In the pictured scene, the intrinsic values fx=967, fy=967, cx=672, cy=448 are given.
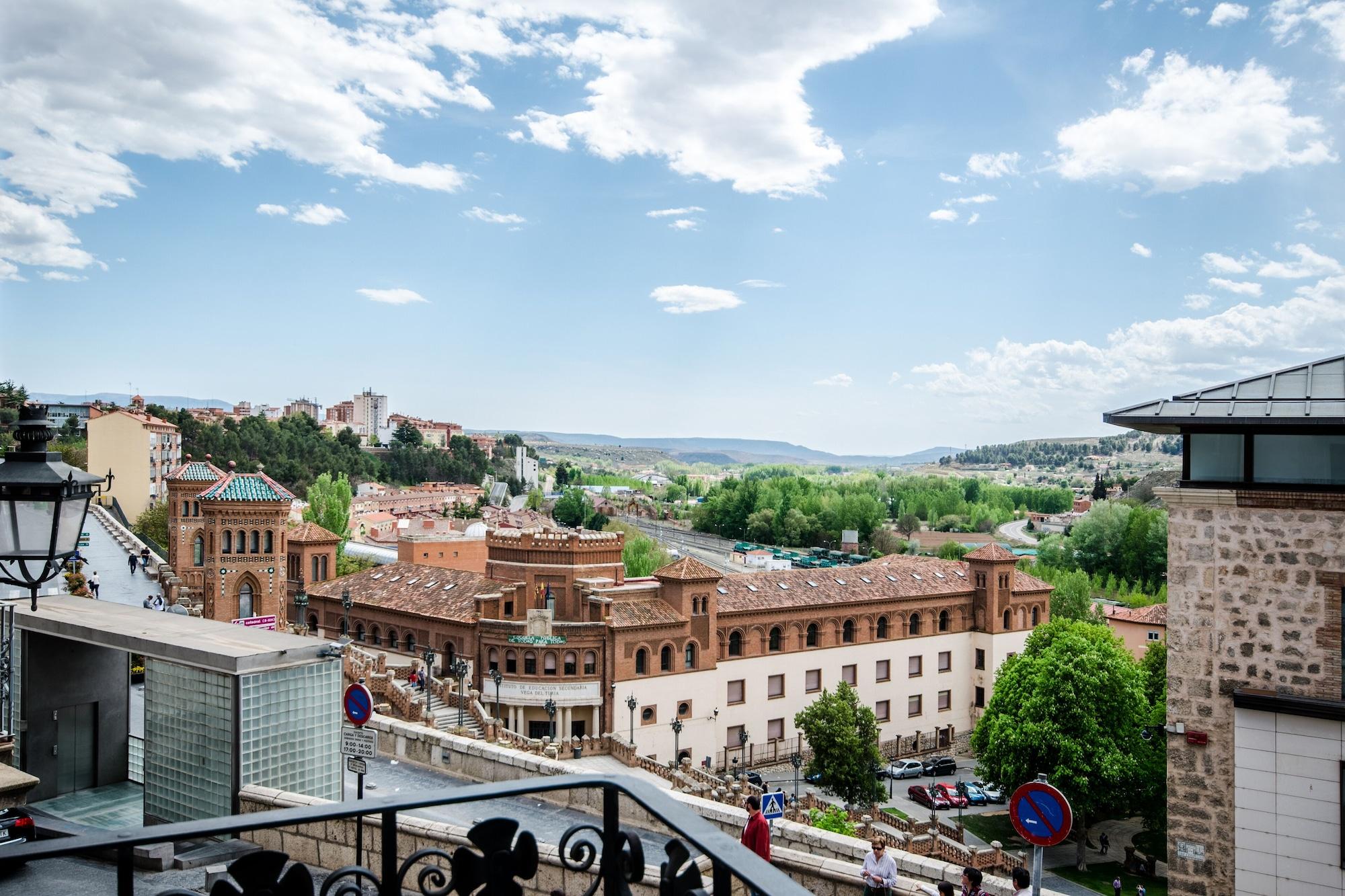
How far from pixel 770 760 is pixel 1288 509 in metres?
30.2

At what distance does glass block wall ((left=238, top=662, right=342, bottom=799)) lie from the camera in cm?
933

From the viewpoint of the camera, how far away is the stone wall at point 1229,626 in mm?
10039

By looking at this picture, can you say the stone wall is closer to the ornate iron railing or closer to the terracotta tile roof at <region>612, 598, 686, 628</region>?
the ornate iron railing

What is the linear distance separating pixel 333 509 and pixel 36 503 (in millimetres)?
53653

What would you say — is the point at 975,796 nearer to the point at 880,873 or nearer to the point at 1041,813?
the point at 880,873

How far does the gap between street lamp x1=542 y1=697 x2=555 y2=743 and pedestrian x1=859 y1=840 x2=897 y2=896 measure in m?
24.9

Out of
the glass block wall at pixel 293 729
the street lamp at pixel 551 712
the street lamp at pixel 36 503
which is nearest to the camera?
the street lamp at pixel 36 503

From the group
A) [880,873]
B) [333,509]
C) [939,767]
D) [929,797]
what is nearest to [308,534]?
[333,509]

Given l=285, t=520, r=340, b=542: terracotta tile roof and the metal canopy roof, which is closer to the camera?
the metal canopy roof

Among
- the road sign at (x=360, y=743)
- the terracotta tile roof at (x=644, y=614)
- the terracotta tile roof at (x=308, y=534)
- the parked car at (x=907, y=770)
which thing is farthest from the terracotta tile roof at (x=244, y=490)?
the road sign at (x=360, y=743)

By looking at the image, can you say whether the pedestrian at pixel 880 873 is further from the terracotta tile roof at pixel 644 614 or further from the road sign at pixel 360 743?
the terracotta tile roof at pixel 644 614

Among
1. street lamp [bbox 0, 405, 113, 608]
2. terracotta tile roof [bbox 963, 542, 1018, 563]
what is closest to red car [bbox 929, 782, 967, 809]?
terracotta tile roof [bbox 963, 542, 1018, 563]

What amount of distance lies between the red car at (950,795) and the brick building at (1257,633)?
24.5 m

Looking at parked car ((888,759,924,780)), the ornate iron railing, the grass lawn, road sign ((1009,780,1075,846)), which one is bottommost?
parked car ((888,759,924,780))
